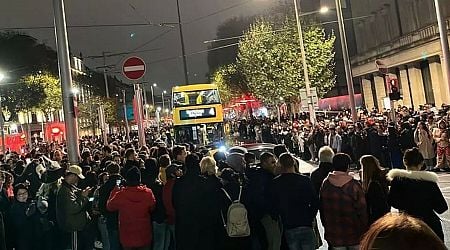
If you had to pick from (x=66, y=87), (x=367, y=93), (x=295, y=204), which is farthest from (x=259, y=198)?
(x=367, y=93)

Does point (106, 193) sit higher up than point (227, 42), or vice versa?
point (227, 42)

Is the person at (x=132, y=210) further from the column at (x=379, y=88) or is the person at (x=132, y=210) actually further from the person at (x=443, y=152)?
the column at (x=379, y=88)

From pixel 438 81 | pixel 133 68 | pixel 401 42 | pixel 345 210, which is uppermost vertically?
pixel 401 42

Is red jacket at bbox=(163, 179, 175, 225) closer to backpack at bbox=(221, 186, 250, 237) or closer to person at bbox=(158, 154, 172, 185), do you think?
person at bbox=(158, 154, 172, 185)

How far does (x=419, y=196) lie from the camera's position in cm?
630

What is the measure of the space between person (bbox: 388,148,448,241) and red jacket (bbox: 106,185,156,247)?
332 centimetres

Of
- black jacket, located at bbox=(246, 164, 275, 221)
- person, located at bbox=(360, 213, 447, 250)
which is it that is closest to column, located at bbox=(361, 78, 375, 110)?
black jacket, located at bbox=(246, 164, 275, 221)

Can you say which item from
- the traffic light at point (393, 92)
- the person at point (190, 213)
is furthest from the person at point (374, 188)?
the traffic light at point (393, 92)

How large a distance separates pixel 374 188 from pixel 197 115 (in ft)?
81.3

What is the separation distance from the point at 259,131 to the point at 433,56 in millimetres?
13391

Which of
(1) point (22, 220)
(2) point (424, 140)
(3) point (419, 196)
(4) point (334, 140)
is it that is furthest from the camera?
(4) point (334, 140)

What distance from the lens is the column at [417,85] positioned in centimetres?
4569

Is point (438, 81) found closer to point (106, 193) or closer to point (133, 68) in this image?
point (133, 68)

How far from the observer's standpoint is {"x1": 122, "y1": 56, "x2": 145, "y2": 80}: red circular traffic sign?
1486 cm
